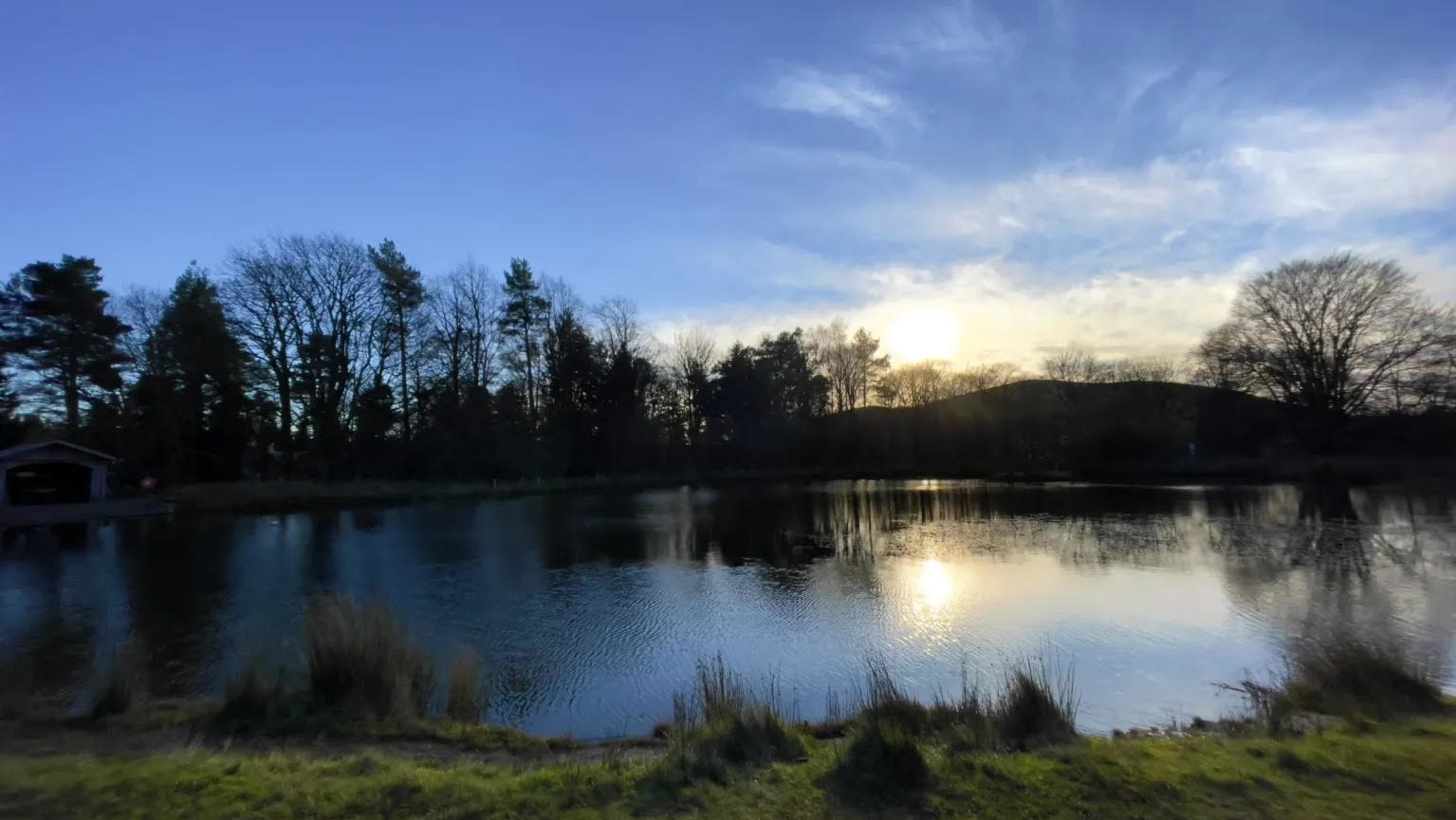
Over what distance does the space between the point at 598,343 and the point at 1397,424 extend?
155 feet

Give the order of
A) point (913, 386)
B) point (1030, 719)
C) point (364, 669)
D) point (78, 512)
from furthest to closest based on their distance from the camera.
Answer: point (913, 386) < point (78, 512) < point (364, 669) < point (1030, 719)

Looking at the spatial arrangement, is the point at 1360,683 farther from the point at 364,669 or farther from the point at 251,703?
the point at 251,703

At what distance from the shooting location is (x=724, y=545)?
20.1 metres

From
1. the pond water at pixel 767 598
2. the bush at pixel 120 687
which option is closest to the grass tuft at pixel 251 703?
the bush at pixel 120 687

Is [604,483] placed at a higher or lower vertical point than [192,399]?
lower

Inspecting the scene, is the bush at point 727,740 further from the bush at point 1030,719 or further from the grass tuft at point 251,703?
the grass tuft at point 251,703

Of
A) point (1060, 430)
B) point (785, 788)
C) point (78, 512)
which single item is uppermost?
point (1060, 430)

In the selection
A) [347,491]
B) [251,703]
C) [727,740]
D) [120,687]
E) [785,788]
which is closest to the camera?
[785,788]

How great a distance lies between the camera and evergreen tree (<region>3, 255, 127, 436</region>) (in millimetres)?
33281

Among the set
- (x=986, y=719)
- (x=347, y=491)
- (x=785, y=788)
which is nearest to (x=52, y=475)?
(x=347, y=491)

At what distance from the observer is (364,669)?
697cm

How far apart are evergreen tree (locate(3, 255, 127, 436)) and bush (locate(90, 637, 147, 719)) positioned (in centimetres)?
3634

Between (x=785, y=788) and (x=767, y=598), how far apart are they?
29.0 ft

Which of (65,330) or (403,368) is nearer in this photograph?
(65,330)
